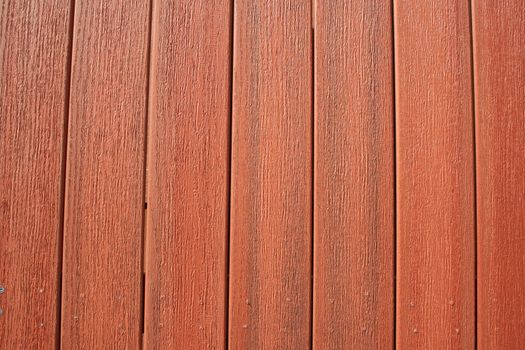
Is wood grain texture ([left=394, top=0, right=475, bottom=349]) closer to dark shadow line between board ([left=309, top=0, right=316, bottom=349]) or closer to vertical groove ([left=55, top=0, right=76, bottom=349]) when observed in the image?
dark shadow line between board ([left=309, top=0, right=316, bottom=349])

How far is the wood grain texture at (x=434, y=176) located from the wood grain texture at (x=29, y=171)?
55 centimetres

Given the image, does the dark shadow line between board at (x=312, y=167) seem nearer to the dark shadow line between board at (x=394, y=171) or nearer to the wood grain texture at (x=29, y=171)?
the dark shadow line between board at (x=394, y=171)

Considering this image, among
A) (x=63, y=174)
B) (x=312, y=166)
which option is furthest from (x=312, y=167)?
(x=63, y=174)

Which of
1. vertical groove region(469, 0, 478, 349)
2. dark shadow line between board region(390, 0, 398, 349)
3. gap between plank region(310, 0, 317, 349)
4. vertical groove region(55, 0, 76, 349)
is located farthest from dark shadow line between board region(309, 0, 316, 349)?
vertical groove region(55, 0, 76, 349)

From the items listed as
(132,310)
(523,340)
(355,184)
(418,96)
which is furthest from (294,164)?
(523,340)

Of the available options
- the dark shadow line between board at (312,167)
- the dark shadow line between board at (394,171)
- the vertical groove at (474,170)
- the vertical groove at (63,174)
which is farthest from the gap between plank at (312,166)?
the vertical groove at (63,174)

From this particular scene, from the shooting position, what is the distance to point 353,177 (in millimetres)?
699

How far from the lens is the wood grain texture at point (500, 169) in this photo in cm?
69

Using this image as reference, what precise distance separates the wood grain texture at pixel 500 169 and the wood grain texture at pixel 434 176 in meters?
0.02

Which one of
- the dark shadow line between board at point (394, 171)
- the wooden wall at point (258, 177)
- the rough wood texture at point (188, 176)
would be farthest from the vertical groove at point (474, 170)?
the rough wood texture at point (188, 176)

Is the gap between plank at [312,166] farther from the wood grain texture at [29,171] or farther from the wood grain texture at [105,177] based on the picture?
the wood grain texture at [29,171]

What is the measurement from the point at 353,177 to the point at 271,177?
13 centimetres

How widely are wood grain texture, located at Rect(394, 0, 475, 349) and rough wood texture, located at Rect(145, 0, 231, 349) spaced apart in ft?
0.94

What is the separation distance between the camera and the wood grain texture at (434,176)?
0.69m
